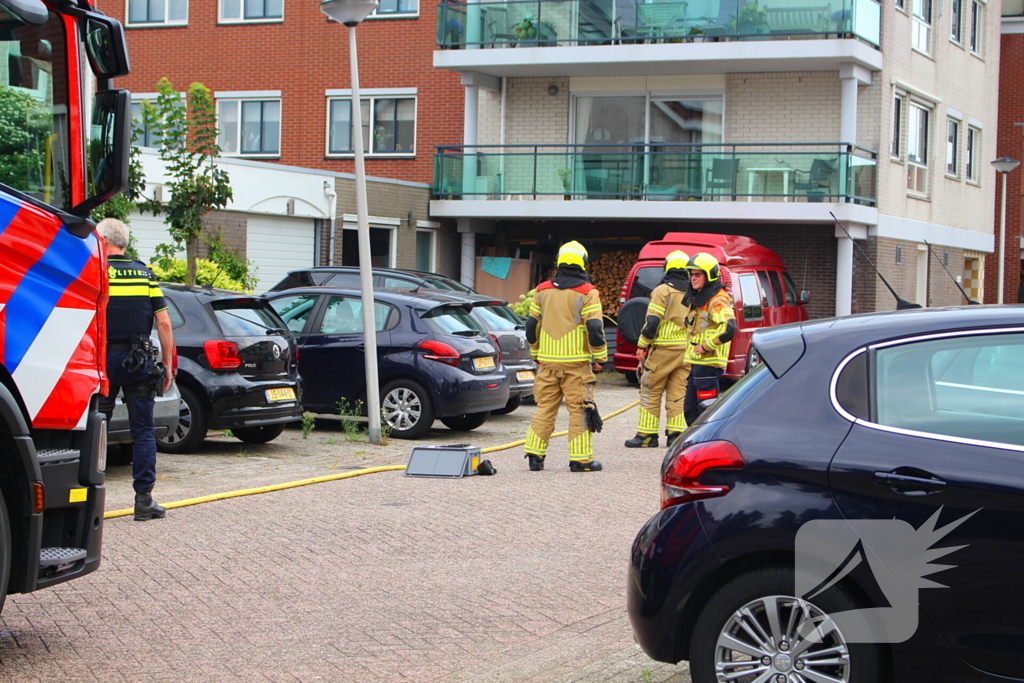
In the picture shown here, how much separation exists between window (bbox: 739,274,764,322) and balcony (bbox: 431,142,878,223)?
4.17 metres

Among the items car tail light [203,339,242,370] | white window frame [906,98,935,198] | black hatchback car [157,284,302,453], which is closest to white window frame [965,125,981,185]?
white window frame [906,98,935,198]

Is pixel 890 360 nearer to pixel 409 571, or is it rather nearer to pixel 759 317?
pixel 409 571

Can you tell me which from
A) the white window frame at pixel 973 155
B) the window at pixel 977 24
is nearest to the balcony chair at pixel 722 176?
the white window frame at pixel 973 155

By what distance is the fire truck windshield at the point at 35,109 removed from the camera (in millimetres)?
5227

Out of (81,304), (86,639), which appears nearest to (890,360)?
(81,304)

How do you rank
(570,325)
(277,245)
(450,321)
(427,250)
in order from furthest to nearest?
1. (427,250)
2. (277,245)
3. (450,321)
4. (570,325)

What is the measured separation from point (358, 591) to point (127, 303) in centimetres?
272

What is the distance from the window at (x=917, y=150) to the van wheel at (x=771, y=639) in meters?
24.5

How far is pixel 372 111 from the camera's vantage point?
29219 mm

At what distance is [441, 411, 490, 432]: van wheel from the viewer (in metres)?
14.1

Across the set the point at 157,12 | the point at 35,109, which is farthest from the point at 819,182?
the point at 35,109

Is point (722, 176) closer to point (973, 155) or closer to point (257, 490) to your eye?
point (973, 155)

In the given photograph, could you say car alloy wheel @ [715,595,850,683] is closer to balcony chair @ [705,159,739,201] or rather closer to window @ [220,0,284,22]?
balcony chair @ [705,159,739,201]

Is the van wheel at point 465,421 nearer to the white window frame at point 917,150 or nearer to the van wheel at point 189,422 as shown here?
the van wheel at point 189,422
